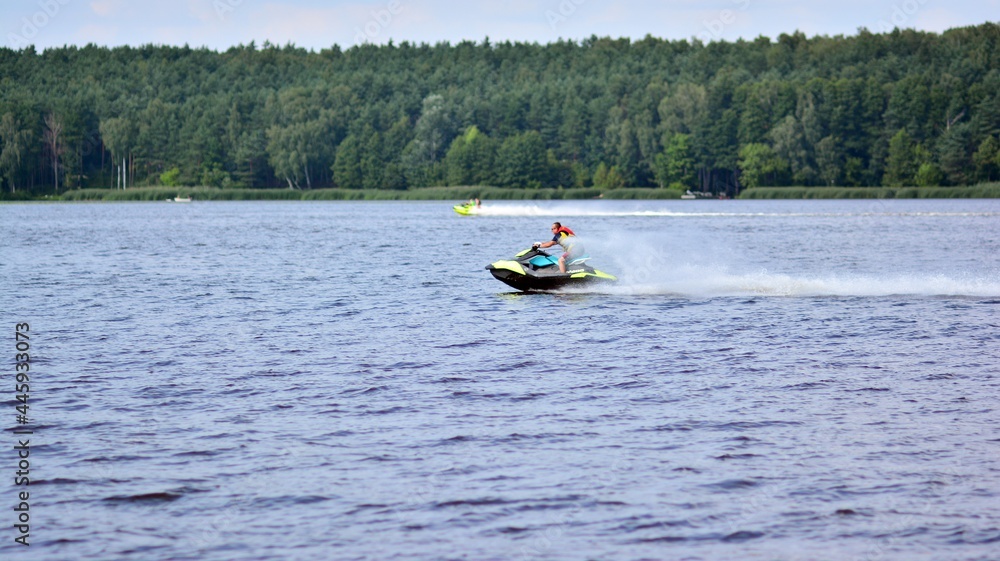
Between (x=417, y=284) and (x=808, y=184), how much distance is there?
12932 cm

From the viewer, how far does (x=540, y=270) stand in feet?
108

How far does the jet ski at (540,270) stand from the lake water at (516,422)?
0.61m

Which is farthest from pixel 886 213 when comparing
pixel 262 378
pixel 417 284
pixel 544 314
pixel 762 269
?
pixel 262 378

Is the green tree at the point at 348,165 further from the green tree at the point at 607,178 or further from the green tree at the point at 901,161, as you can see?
the green tree at the point at 901,161

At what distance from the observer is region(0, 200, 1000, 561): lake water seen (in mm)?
11938

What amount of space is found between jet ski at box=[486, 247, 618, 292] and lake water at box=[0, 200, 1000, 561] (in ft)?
2.01

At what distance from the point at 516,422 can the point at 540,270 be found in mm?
16728

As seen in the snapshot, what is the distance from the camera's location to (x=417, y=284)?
133 ft

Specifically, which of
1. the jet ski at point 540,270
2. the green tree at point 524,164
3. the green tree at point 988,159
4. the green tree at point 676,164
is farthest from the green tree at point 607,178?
the jet ski at point 540,270

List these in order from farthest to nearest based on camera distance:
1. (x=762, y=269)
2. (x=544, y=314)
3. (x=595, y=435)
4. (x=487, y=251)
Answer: (x=487, y=251)
(x=762, y=269)
(x=544, y=314)
(x=595, y=435)

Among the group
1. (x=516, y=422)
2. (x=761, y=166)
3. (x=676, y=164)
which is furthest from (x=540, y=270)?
(x=676, y=164)

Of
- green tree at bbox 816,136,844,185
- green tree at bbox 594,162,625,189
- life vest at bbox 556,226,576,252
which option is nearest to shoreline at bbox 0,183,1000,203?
green tree at bbox 594,162,625,189

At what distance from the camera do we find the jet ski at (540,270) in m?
32.8

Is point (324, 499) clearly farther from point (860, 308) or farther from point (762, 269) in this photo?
point (762, 269)
